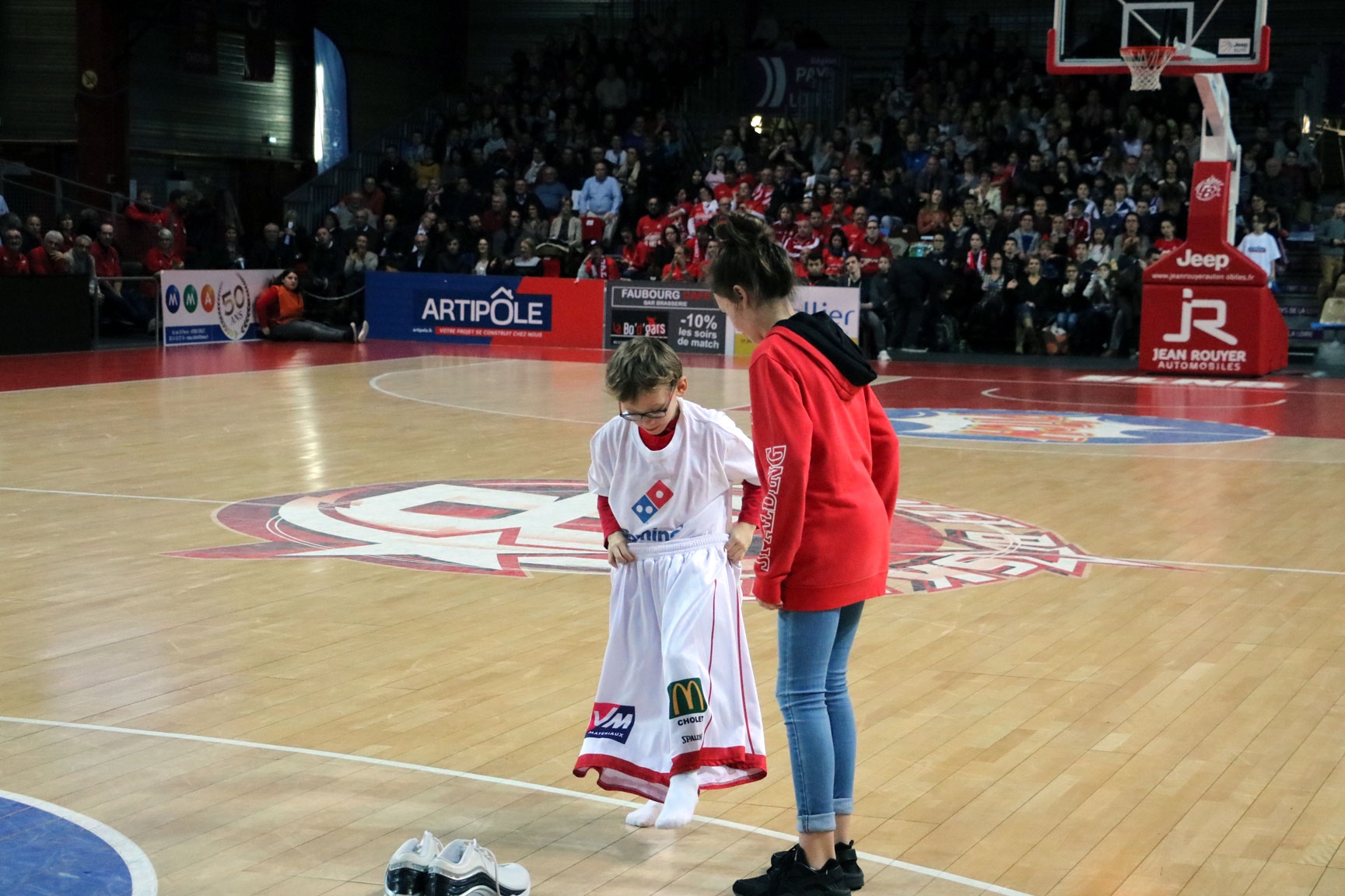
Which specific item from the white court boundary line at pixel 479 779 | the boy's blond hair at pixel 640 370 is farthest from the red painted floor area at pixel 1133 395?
the boy's blond hair at pixel 640 370

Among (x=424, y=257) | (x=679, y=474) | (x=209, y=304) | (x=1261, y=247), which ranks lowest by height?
(x=209, y=304)

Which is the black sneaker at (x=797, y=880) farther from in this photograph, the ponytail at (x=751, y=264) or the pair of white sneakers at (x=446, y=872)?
the ponytail at (x=751, y=264)

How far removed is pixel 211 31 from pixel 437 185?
5255mm

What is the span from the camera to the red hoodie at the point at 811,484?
12.8ft

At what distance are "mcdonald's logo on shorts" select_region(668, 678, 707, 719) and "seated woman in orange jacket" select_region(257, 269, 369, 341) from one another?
21.3 meters

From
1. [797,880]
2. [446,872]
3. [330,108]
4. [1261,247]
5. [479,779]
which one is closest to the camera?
[446,872]

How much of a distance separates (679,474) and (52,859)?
1.95 metres

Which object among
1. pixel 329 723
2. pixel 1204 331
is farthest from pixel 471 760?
pixel 1204 331

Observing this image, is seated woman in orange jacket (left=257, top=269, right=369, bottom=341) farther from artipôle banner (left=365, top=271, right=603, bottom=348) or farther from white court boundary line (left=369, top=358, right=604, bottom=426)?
white court boundary line (left=369, top=358, right=604, bottom=426)

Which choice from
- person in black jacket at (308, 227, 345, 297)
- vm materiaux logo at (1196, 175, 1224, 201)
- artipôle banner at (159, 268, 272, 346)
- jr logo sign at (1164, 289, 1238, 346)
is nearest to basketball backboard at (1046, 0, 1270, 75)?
vm materiaux logo at (1196, 175, 1224, 201)

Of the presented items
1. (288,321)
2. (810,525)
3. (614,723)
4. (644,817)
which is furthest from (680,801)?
(288,321)

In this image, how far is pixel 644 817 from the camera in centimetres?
456

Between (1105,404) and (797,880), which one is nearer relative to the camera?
(797,880)

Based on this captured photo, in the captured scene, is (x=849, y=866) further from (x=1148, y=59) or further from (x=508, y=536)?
(x=1148, y=59)
